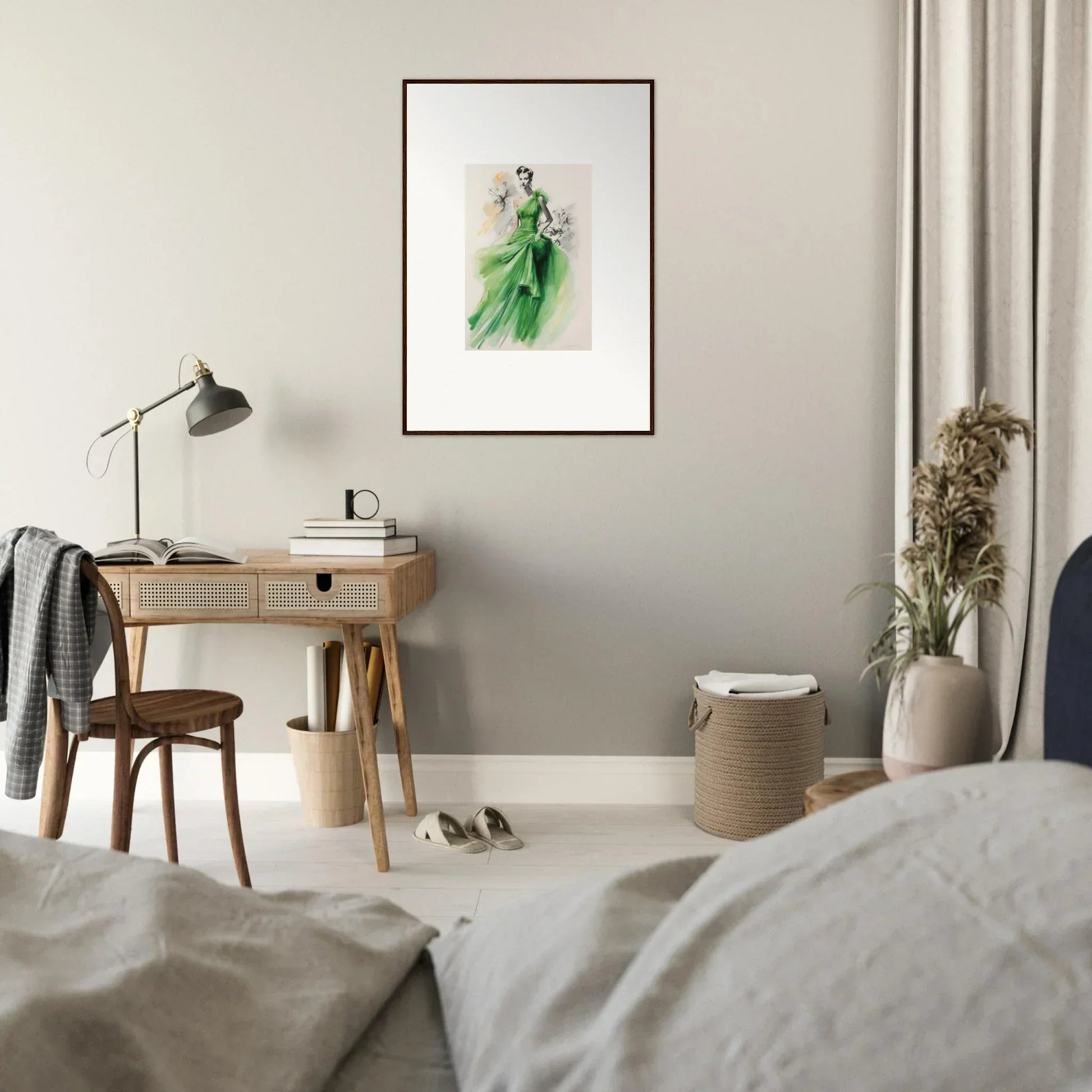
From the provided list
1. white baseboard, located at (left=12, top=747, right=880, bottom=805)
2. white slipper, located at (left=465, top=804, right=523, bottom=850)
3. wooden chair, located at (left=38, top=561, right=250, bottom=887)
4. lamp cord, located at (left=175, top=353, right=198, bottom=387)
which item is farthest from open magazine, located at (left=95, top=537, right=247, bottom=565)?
white slipper, located at (left=465, top=804, right=523, bottom=850)

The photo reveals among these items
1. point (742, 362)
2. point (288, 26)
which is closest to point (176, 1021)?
point (742, 362)

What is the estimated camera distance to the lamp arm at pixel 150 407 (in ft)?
9.12

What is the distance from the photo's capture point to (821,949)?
597mm

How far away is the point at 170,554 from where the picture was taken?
8.10 feet

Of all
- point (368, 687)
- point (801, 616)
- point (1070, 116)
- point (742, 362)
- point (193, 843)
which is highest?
point (1070, 116)

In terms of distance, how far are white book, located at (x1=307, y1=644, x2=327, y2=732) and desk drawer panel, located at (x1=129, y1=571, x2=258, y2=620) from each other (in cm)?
39

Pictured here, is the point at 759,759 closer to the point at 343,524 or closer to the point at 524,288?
the point at 343,524

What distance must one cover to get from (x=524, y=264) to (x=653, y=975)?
2.60m

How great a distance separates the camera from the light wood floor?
93.9 inches

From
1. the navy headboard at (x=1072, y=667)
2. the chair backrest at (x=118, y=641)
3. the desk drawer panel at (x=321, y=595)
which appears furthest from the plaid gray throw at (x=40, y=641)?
the navy headboard at (x=1072, y=667)

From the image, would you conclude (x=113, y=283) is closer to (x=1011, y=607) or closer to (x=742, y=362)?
(x=742, y=362)

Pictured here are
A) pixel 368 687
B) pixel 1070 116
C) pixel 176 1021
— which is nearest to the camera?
pixel 176 1021

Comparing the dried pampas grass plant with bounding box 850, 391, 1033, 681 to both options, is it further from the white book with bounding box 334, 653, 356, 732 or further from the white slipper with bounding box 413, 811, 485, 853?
the white book with bounding box 334, 653, 356, 732

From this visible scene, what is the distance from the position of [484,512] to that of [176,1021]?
7.76ft
